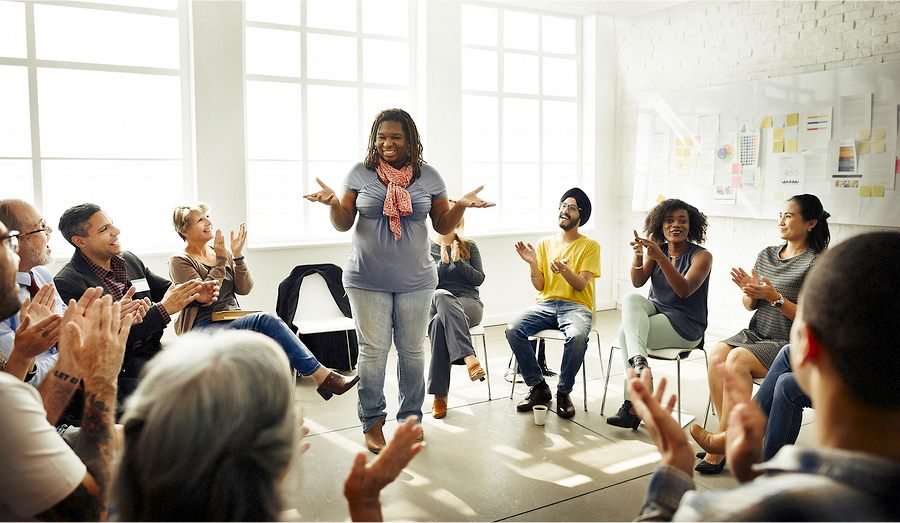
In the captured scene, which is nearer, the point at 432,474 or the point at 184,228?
the point at 432,474

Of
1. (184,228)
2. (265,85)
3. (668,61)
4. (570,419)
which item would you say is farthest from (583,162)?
(184,228)

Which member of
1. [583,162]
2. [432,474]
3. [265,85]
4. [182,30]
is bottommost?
[432,474]

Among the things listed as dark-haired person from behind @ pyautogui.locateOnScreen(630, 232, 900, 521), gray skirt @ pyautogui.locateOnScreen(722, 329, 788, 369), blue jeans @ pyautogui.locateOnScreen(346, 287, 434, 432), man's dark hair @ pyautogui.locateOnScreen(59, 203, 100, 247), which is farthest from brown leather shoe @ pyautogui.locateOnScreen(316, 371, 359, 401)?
dark-haired person from behind @ pyautogui.locateOnScreen(630, 232, 900, 521)

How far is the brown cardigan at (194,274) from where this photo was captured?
11.6 feet

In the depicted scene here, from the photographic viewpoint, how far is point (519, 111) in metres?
6.76

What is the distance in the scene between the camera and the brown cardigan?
3543mm

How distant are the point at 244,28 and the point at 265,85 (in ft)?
1.46

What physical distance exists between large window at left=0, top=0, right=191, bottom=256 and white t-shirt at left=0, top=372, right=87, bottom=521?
3937mm

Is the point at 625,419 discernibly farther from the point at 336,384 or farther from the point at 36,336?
the point at 36,336

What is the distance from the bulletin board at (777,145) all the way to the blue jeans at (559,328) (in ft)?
7.64

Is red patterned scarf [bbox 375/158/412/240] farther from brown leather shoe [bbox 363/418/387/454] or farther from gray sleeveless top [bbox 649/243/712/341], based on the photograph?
gray sleeveless top [bbox 649/243/712/341]

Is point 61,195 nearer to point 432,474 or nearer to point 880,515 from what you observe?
point 432,474

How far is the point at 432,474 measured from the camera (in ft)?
10.3

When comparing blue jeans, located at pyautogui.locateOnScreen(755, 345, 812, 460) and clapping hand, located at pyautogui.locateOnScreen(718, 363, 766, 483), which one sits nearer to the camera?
clapping hand, located at pyautogui.locateOnScreen(718, 363, 766, 483)
